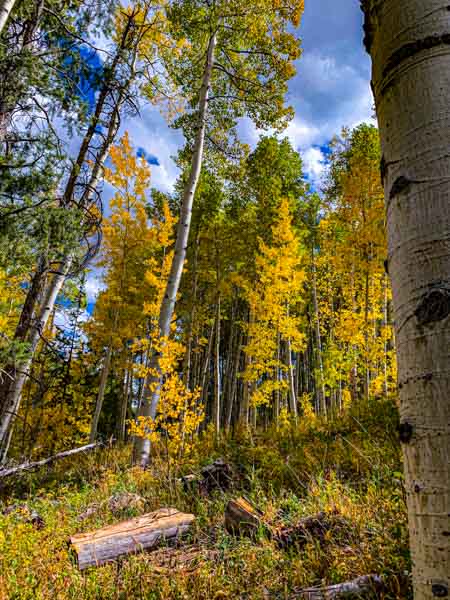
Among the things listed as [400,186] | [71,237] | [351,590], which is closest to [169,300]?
[71,237]

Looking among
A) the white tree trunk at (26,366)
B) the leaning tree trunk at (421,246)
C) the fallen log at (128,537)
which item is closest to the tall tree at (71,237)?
the white tree trunk at (26,366)

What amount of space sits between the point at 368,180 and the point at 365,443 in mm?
7297

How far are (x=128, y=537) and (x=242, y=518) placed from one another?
3.39ft

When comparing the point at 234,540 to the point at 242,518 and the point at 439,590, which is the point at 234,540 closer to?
the point at 242,518

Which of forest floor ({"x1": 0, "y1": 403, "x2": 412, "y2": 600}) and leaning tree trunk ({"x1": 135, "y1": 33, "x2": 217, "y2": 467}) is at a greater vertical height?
leaning tree trunk ({"x1": 135, "y1": 33, "x2": 217, "y2": 467})

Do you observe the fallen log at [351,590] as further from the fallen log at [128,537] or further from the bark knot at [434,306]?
the bark knot at [434,306]

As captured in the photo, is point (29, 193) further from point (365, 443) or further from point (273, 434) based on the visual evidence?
point (273, 434)

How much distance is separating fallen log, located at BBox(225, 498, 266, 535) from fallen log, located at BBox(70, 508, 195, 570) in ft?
1.49

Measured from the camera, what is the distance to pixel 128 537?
127 inches

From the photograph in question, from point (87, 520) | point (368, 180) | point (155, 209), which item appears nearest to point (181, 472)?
point (87, 520)

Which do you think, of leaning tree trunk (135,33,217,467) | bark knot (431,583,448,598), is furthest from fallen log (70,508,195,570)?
bark knot (431,583,448,598)

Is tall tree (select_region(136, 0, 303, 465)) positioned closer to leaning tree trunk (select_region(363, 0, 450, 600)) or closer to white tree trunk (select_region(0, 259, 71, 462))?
white tree trunk (select_region(0, 259, 71, 462))

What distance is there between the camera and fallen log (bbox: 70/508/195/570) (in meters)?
2.97

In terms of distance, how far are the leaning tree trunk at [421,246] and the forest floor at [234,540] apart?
1.67m
